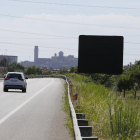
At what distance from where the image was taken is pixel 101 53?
27672 mm

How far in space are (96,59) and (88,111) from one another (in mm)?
14851

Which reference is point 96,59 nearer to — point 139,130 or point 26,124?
point 26,124

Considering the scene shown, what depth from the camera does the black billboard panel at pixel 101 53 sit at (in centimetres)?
2750

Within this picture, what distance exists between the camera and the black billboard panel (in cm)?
2750

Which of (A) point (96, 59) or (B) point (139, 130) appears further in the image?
(A) point (96, 59)

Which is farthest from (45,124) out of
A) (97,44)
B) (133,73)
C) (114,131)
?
(133,73)

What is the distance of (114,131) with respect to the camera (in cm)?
886

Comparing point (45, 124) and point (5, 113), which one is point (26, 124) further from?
point (5, 113)

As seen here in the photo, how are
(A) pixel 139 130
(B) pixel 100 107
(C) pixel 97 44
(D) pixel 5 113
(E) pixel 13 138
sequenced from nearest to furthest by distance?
(A) pixel 139 130
(E) pixel 13 138
(B) pixel 100 107
(D) pixel 5 113
(C) pixel 97 44

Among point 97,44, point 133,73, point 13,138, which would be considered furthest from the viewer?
point 133,73

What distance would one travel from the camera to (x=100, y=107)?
13117 mm

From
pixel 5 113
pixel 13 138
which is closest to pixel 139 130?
pixel 13 138

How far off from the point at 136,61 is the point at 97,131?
290 feet

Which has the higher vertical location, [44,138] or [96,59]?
[96,59]
